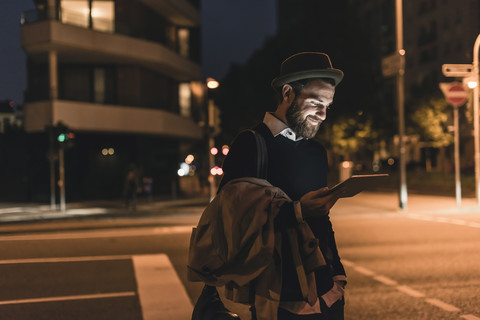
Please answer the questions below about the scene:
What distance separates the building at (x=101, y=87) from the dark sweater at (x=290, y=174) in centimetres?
2344

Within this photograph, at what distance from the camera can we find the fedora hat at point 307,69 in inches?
93.2

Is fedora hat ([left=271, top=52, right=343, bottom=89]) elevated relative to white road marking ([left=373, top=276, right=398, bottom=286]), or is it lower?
elevated

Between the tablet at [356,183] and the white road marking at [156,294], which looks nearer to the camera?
the tablet at [356,183]

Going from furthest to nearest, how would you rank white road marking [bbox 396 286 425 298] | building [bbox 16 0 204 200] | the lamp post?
building [bbox 16 0 204 200] → the lamp post → white road marking [bbox 396 286 425 298]

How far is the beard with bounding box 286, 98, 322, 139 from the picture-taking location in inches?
94.3

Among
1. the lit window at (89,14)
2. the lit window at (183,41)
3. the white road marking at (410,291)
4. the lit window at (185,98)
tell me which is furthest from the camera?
the lit window at (183,41)

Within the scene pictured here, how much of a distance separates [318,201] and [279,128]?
1.50 feet

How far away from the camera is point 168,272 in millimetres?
7852

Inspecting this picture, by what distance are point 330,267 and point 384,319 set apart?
10.8ft

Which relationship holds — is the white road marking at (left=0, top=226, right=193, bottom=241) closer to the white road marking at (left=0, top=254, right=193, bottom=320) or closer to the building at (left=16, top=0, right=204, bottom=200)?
the white road marking at (left=0, top=254, right=193, bottom=320)

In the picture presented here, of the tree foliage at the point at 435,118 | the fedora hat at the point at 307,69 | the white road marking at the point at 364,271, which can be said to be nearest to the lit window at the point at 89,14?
the white road marking at the point at 364,271

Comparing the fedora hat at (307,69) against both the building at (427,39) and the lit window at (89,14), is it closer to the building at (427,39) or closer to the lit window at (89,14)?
the lit window at (89,14)

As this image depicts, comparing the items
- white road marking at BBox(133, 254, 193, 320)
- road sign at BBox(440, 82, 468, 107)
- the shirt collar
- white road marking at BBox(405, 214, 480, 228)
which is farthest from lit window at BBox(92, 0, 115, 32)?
the shirt collar

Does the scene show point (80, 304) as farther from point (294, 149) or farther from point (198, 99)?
point (198, 99)
